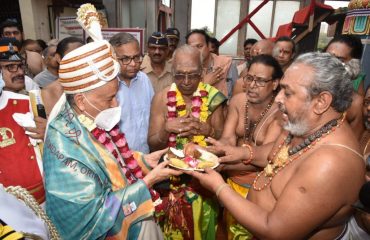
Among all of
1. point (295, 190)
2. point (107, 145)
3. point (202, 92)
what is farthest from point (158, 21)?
point (295, 190)

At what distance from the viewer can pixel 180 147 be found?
3340mm

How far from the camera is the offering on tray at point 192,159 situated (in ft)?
7.80

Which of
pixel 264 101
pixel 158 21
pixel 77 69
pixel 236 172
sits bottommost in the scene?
pixel 236 172

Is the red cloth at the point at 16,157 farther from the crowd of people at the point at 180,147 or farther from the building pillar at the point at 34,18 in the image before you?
the building pillar at the point at 34,18

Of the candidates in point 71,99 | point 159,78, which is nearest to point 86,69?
point 71,99

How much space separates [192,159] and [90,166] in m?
0.95

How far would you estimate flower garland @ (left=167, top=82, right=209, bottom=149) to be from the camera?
3326 mm

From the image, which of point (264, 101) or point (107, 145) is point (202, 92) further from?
point (107, 145)

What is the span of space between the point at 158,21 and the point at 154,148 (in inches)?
391

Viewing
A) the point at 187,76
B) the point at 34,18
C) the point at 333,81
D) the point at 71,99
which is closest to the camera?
the point at 333,81

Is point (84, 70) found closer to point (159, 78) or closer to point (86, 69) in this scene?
point (86, 69)

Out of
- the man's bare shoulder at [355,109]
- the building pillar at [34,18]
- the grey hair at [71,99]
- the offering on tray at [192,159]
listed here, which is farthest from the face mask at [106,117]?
the building pillar at [34,18]

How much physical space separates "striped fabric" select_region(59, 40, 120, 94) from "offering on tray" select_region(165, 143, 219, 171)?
0.92 meters

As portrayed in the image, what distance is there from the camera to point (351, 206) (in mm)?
1825
